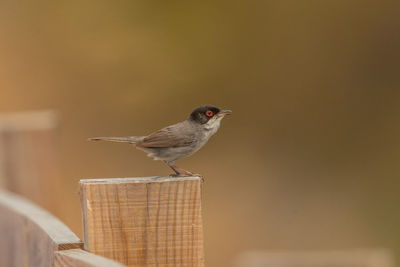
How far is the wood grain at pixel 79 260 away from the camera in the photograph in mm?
2090

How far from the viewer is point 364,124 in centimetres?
962

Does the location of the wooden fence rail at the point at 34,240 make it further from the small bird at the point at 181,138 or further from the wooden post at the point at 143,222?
the small bird at the point at 181,138

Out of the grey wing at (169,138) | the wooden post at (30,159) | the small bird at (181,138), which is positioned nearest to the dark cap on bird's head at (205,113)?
the small bird at (181,138)

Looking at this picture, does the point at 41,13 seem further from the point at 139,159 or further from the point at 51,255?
the point at 51,255

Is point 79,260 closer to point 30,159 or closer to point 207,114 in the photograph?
point 207,114

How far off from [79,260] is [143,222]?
0.26m

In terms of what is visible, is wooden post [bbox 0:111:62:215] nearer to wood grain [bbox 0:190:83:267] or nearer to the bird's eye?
wood grain [bbox 0:190:83:267]

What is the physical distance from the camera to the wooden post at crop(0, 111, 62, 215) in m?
5.18

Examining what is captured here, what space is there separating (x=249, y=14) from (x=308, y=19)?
Answer: 85 centimetres

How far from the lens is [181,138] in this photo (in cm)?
366

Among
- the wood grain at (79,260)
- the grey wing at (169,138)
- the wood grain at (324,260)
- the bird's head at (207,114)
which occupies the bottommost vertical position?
the wood grain at (324,260)

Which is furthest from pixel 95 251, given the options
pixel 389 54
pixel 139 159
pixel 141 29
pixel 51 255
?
pixel 389 54

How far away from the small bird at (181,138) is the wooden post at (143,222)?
1.17 m

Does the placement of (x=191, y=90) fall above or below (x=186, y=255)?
above
